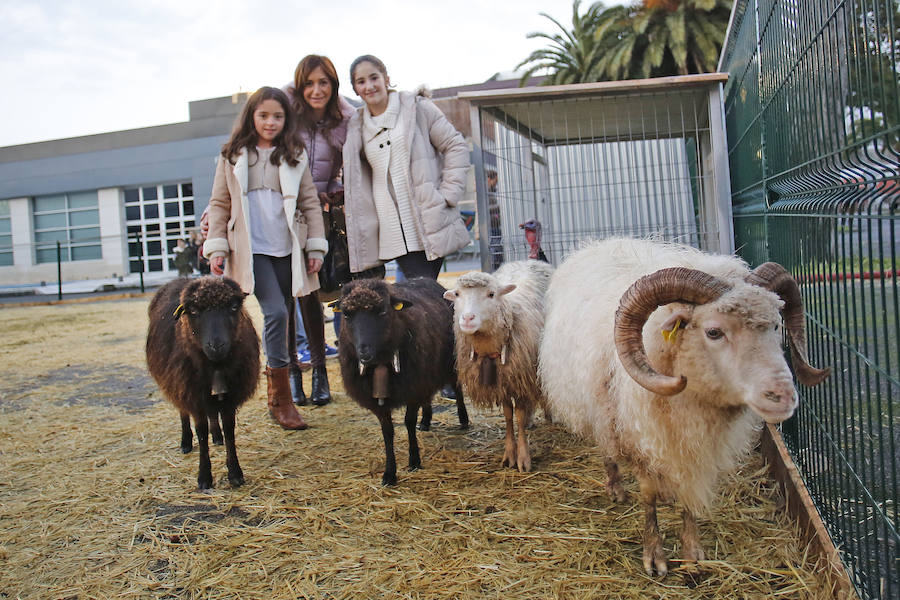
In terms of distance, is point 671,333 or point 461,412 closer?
point 671,333

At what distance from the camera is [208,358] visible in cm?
355

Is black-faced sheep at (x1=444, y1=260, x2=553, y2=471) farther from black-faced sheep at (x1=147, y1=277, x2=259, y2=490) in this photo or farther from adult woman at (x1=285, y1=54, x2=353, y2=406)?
adult woman at (x1=285, y1=54, x2=353, y2=406)

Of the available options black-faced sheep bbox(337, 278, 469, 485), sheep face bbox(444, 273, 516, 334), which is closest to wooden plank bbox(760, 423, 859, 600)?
sheep face bbox(444, 273, 516, 334)

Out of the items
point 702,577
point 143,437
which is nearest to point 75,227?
point 143,437

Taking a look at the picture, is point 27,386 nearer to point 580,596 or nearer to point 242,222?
point 242,222

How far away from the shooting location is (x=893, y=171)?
4.99 feet

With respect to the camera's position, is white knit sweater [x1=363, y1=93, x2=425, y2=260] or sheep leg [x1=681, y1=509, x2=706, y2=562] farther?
white knit sweater [x1=363, y1=93, x2=425, y2=260]

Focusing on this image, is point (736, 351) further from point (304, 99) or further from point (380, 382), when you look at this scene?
point (304, 99)

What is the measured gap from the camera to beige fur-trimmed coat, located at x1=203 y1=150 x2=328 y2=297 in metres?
4.31

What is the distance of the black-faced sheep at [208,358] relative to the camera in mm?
3459

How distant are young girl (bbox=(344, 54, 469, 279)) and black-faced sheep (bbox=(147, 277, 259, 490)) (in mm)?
1223

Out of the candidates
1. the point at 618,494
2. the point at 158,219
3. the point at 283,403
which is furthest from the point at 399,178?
→ the point at 158,219

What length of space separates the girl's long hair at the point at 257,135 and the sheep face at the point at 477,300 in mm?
1608

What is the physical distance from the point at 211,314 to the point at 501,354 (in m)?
1.64
